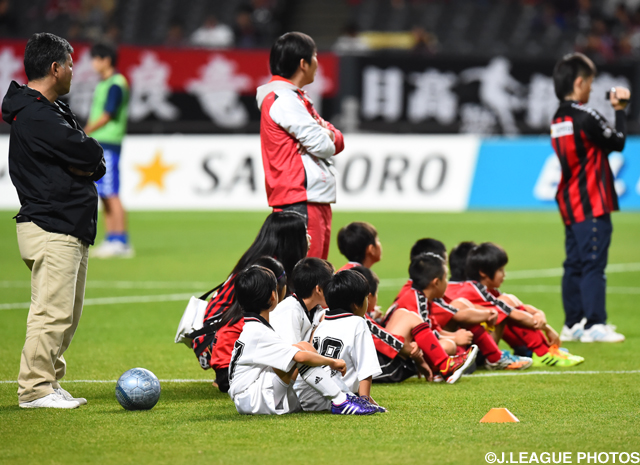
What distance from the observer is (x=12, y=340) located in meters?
8.12

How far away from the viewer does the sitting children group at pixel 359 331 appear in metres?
5.42

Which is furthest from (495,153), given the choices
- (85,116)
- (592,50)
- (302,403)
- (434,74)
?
(302,403)

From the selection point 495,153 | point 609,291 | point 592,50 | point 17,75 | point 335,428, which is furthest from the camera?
point 592,50

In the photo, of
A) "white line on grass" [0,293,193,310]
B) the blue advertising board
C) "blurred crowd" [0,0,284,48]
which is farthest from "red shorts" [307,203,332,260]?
"blurred crowd" [0,0,284,48]

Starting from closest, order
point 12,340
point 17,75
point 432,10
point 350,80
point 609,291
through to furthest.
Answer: point 12,340
point 609,291
point 17,75
point 350,80
point 432,10

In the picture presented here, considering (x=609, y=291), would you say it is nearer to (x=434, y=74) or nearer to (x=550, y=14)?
(x=434, y=74)

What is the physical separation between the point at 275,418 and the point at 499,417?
3.98 feet

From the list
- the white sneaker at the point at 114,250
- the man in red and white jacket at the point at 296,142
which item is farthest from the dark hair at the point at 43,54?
the white sneaker at the point at 114,250

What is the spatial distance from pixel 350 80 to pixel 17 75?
26.7 ft

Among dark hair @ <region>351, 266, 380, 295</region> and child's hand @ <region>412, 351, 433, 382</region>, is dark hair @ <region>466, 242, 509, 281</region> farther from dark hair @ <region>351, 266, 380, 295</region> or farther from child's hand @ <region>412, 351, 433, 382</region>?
dark hair @ <region>351, 266, 380, 295</region>

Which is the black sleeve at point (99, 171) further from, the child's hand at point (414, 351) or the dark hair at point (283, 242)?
the child's hand at point (414, 351)

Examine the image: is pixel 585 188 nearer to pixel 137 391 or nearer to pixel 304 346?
pixel 304 346

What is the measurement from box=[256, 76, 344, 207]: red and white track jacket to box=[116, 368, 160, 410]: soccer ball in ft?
6.09

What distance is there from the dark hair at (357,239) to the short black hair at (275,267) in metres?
1.47
